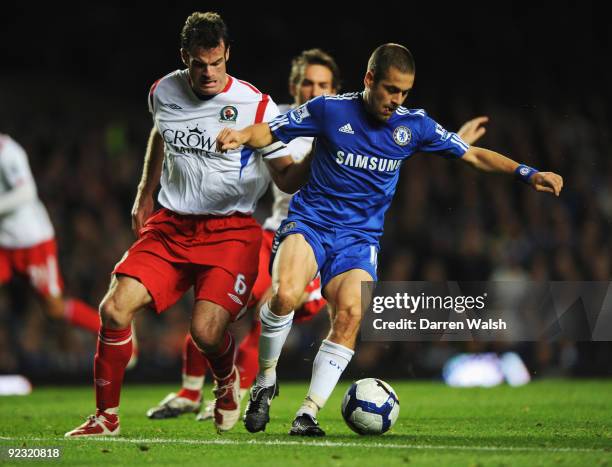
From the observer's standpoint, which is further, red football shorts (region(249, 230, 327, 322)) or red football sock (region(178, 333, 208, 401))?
red football shorts (region(249, 230, 327, 322))

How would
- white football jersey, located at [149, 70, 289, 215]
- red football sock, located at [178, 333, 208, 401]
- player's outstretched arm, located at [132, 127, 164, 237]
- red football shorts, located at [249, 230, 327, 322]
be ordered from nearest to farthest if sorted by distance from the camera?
1. white football jersey, located at [149, 70, 289, 215]
2. player's outstretched arm, located at [132, 127, 164, 237]
3. red football sock, located at [178, 333, 208, 401]
4. red football shorts, located at [249, 230, 327, 322]

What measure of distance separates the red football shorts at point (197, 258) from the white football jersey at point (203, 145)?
9cm

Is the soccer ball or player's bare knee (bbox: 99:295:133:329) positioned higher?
A: player's bare knee (bbox: 99:295:133:329)

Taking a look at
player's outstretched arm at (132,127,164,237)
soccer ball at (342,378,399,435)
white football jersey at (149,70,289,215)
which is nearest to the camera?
soccer ball at (342,378,399,435)

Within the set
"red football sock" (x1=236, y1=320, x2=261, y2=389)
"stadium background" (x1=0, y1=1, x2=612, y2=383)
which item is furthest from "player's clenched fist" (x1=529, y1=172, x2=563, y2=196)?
"stadium background" (x1=0, y1=1, x2=612, y2=383)

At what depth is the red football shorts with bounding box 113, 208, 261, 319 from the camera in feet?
21.8

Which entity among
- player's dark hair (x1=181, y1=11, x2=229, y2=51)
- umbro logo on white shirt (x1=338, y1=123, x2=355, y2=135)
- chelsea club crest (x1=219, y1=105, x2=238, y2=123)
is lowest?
umbro logo on white shirt (x1=338, y1=123, x2=355, y2=135)

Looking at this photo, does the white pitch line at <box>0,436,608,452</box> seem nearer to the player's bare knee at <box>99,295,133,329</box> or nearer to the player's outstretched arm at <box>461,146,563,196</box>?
the player's bare knee at <box>99,295,133,329</box>

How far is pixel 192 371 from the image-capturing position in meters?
8.37

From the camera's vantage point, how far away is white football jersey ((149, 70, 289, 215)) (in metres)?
6.89

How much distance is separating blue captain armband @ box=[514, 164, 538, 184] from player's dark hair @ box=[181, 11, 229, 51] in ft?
6.22

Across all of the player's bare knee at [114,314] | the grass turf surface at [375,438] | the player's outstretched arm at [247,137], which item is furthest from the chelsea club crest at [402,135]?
the player's bare knee at [114,314]

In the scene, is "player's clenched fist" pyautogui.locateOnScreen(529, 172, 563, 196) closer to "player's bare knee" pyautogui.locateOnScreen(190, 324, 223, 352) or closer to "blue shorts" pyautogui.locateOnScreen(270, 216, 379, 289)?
"blue shorts" pyautogui.locateOnScreen(270, 216, 379, 289)

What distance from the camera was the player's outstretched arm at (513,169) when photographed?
21.5 ft
